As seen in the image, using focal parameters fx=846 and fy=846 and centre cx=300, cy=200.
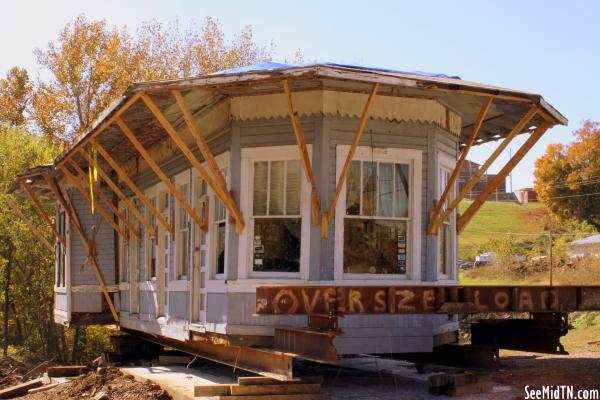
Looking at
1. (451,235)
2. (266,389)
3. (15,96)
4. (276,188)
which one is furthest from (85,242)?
(15,96)

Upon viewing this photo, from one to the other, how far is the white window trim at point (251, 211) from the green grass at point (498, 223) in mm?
43020

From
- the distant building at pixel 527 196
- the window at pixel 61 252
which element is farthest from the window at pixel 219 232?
the distant building at pixel 527 196

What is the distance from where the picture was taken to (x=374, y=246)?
11555 mm

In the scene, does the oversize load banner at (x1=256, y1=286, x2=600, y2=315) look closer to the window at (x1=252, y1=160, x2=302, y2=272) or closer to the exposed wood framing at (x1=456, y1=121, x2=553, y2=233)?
the exposed wood framing at (x1=456, y1=121, x2=553, y2=233)

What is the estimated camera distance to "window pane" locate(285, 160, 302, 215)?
11359 millimetres

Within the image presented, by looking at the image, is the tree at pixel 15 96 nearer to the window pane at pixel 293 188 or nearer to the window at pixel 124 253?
the window at pixel 124 253

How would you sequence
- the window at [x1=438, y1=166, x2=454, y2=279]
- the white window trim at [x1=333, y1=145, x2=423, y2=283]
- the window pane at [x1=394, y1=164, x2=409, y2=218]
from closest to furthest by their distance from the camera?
the white window trim at [x1=333, y1=145, x2=423, y2=283] → the window pane at [x1=394, y1=164, x2=409, y2=218] → the window at [x1=438, y1=166, x2=454, y2=279]

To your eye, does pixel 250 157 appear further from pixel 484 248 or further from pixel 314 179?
pixel 484 248

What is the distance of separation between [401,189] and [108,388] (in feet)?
16.7

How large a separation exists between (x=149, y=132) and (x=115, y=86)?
24.6 meters

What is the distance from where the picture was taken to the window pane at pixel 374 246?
11.4 m

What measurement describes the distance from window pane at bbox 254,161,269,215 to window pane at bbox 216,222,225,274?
0.90 metres

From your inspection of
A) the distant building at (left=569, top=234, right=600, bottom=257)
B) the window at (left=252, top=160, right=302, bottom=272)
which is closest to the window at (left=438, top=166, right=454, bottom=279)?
the window at (left=252, top=160, right=302, bottom=272)

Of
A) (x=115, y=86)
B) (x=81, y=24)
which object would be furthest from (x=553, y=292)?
(x=81, y=24)
